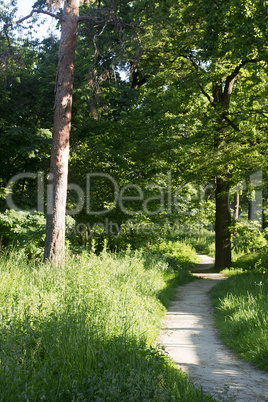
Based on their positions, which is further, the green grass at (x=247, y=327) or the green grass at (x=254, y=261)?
the green grass at (x=254, y=261)

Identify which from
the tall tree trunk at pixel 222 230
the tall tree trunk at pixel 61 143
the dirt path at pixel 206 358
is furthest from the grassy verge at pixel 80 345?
the tall tree trunk at pixel 222 230

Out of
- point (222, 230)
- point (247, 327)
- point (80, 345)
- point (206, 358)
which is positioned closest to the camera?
point (80, 345)

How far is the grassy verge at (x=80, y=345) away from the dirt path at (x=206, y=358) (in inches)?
14.2

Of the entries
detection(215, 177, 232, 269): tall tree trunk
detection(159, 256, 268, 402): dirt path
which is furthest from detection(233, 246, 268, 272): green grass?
detection(159, 256, 268, 402): dirt path

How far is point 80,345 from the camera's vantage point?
14.0 feet

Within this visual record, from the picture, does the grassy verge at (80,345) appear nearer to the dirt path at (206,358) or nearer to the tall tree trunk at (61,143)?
the dirt path at (206,358)

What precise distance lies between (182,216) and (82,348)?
1161 centimetres

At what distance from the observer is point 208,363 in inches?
214

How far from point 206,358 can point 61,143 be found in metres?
6.44

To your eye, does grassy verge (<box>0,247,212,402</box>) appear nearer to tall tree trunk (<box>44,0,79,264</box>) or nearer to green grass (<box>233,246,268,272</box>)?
tall tree trunk (<box>44,0,79,264</box>)

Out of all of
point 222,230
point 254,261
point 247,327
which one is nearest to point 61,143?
point 247,327

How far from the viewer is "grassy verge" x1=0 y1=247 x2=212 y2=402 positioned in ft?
11.0

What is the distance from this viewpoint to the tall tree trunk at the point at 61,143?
32.0 feet

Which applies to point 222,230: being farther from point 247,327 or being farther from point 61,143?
point 247,327
